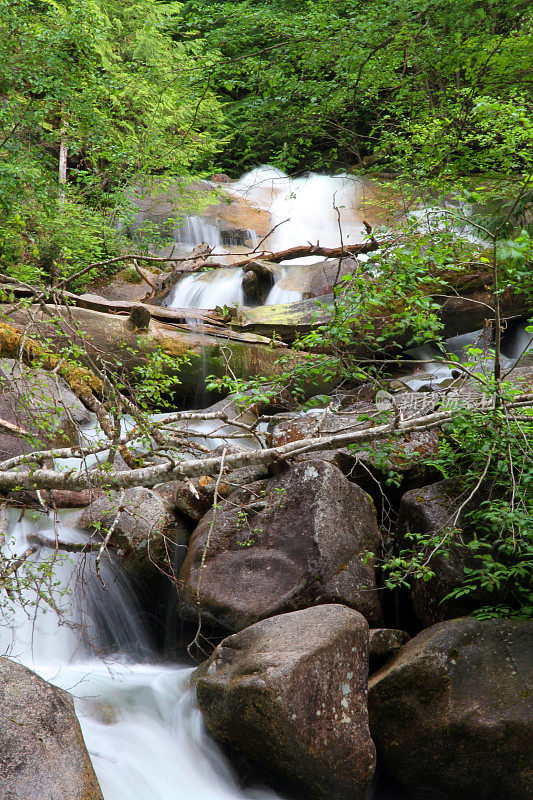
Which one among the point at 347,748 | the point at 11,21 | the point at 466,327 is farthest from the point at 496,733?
the point at 11,21

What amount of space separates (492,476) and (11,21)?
7.97 meters

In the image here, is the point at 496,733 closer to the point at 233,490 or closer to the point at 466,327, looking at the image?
the point at 233,490

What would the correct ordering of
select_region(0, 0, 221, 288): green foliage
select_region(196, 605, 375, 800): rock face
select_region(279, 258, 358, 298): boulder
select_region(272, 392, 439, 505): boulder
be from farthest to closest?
select_region(279, 258, 358, 298): boulder → select_region(0, 0, 221, 288): green foliage → select_region(272, 392, 439, 505): boulder → select_region(196, 605, 375, 800): rock face

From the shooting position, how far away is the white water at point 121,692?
362 centimetres

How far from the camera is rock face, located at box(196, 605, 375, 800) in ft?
10.6

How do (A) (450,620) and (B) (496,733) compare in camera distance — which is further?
(A) (450,620)

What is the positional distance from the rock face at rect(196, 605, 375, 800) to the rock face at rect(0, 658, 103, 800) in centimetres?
93

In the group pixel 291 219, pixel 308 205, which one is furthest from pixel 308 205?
pixel 291 219

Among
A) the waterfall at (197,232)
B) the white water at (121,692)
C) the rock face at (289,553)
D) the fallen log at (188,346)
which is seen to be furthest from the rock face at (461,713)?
the waterfall at (197,232)

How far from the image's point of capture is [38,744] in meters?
2.74

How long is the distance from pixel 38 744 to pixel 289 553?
2.18 meters

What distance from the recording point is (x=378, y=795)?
3600 mm

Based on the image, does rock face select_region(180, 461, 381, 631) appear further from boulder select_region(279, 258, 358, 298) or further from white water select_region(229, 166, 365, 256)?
white water select_region(229, 166, 365, 256)

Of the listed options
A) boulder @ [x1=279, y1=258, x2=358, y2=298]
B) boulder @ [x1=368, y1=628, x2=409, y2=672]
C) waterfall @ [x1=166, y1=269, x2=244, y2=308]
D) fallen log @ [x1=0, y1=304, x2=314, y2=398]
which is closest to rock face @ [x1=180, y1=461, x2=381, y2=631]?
boulder @ [x1=368, y1=628, x2=409, y2=672]
